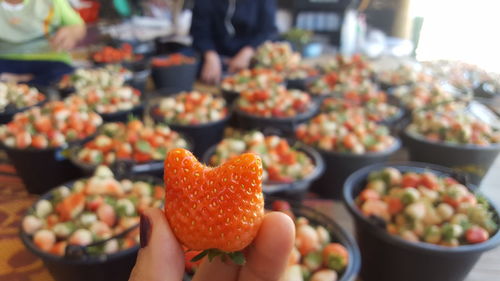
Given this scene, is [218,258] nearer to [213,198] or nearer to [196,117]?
[213,198]

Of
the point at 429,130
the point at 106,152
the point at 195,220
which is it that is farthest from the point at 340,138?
the point at 195,220

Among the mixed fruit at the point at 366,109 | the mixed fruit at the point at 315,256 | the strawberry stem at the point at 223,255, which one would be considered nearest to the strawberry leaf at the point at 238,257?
the strawberry stem at the point at 223,255

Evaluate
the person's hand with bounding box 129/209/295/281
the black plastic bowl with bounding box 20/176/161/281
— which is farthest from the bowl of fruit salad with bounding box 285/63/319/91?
the person's hand with bounding box 129/209/295/281

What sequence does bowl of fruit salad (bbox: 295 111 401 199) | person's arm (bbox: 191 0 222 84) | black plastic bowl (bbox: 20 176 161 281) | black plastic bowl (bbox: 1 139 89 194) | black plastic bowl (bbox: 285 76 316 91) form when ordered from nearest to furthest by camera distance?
black plastic bowl (bbox: 20 176 161 281) < black plastic bowl (bbox: 1 139 89 194) < bowl of fruit salad (bbox: 295 111 401 199) < black plastic bowl (bbox: 285 76 316 91) < person's arm (bbox: 191 0 222 84)

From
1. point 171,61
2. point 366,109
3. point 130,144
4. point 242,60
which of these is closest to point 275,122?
point 366,109

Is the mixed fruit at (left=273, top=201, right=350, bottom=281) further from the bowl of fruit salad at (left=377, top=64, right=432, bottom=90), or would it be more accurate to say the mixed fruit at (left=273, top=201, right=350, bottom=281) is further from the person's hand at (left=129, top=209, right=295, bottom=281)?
the bowl of fruit salad at (left=377, top=64, right=432, bottom=90)

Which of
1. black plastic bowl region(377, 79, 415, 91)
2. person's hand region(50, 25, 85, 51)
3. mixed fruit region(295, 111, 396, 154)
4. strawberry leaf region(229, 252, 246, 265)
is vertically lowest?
black plastic bowl region(377, 79, 415, 91)
